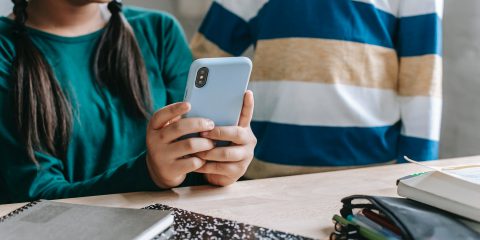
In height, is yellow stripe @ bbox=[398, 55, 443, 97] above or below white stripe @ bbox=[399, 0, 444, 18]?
below

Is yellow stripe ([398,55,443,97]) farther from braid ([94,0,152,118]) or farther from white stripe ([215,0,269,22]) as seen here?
braid ([94,0,152,118])

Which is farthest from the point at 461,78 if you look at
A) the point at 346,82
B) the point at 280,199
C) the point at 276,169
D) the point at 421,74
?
the point at 280,199

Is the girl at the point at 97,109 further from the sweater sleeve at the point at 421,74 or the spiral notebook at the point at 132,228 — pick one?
the sweater sleeve at the point at 421,74

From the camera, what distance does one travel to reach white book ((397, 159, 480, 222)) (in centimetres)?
63

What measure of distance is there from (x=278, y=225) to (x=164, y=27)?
0.60 metres

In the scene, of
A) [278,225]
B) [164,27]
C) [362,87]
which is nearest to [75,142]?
[164,27]

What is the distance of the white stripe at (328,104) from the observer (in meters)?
1.10

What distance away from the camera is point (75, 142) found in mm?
985

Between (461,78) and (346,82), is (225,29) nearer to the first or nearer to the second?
(346,82)

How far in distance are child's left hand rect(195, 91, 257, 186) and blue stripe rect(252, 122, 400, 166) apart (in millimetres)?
297

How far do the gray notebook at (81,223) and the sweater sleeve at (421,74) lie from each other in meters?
0.64

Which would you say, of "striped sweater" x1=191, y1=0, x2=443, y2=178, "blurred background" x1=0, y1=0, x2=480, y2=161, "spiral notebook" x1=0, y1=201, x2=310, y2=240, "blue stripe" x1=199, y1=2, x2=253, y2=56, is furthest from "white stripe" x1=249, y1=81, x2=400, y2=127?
"spiral notebook" x1=0, y1=201, x2=310, y2=240

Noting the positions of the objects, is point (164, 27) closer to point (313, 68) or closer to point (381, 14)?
point (313, 68)

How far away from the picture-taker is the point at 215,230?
0.65 metres
